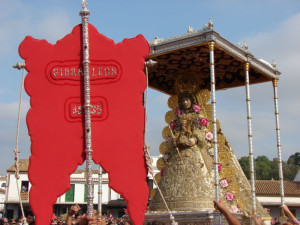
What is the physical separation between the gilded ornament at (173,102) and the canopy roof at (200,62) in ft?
1.00

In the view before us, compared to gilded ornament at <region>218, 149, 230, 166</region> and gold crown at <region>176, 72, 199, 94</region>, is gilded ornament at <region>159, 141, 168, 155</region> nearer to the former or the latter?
gold crown at <region>176, 72, 199, 94</region>

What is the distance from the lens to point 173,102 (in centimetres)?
1247

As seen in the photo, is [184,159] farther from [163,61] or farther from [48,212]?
[48,212]

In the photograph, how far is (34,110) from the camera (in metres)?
5.03

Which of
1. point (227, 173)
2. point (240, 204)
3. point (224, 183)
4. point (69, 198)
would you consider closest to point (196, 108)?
point (227, 173)

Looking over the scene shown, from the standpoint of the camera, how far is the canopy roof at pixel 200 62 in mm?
10406

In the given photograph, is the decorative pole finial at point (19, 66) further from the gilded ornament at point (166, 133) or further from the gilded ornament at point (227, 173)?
the gilded ornament at point (166, 133)

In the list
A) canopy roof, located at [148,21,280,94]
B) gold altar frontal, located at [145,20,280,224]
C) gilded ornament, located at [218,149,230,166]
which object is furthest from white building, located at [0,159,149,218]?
gilded ornament, located at [218,149,230,166]

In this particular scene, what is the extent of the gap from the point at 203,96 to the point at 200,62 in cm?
104

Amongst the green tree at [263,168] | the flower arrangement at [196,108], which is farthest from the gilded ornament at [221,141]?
the green tree at [263,168]

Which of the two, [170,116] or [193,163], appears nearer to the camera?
[193,163]

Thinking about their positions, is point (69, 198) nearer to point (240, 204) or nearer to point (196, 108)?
point (196, 108)

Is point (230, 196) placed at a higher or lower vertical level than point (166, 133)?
lower

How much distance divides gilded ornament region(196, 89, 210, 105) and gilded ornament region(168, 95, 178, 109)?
2.08 feet
